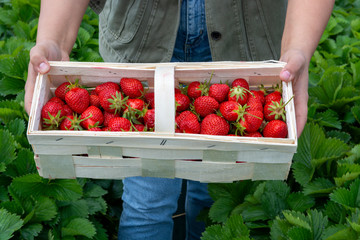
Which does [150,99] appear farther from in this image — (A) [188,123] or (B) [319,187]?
(B) [319,187]

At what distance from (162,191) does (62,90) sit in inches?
23.3

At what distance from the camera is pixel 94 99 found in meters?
1.25

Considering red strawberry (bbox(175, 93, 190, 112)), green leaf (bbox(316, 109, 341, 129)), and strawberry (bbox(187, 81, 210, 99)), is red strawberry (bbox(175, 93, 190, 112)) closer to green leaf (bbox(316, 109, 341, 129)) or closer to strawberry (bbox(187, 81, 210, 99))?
strawberry (bbox(187, 81, 210, 99))

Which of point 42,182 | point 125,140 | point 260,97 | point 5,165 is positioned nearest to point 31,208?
point 42,182

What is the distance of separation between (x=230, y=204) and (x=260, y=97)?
0.63 m

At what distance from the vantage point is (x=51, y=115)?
113cm

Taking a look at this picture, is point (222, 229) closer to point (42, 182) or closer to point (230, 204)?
point (230, 204)

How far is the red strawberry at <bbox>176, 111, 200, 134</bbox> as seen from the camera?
3.81ft

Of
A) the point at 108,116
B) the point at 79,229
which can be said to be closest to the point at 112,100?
the point at 108,116

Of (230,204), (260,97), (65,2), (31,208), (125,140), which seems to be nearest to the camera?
(125,140)

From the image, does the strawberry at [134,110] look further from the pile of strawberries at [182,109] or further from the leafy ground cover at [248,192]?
the leafy ground cover at [248,192]

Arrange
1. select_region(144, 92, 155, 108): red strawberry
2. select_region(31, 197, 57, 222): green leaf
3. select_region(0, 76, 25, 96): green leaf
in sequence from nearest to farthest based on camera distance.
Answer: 1. select_region(144, 92, 155, 108): red strawberry
2. select_region(31, 197, 57, 222): green leaf
3. select_region(0, 76, 25, 96): green leaf

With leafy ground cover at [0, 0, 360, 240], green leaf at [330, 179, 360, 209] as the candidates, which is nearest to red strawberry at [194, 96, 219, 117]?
leafy ground cover at [0, 0, 360, 240]

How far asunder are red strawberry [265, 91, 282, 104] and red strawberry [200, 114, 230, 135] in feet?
0.50
